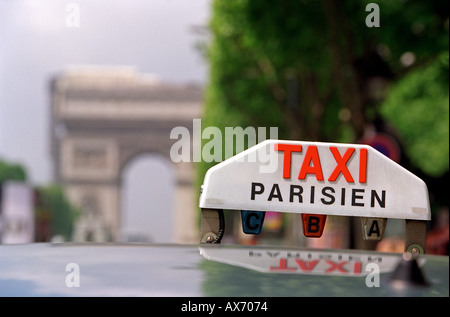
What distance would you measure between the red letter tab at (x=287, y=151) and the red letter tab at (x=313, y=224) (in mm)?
126

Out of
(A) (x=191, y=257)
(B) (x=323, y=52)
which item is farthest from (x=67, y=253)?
(B) (x=323, y=52)

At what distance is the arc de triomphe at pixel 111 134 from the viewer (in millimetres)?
88875

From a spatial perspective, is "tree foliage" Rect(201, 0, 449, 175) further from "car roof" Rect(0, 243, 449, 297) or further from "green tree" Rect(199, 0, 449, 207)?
"car roof" Rect(0, 243, 449, 297)

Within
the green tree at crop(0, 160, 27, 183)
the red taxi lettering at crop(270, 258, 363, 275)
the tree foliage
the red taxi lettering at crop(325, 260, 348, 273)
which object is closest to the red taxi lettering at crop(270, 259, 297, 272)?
the red taxi lettering at crop(270, 258, 363, 275)

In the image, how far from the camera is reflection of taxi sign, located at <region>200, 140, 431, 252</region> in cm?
202

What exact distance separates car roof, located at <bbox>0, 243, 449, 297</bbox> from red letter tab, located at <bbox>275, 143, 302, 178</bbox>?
0.32 m

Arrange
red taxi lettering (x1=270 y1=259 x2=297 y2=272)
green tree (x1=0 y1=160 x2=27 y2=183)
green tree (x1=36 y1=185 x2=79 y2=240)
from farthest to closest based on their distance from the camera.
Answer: green tree (x1=36 y1=185 x2=79 y2=240) < green tree (x1=0 y1=160 x2=27 y2=183) < red taxi lettering (x1=270 y1=259 x2=297 y2=272)

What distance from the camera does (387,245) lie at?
28.8 metres

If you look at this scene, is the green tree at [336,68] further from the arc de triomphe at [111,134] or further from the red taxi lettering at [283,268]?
the arc de triomphe at [111,134]

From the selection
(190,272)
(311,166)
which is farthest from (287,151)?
(190,272)

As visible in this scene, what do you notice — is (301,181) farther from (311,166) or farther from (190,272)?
(190,272)

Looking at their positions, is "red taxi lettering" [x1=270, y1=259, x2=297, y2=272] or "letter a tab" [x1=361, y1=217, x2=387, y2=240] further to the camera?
"red taxi lettering" [x1=270, y1=259, x2=297, y2=272]
